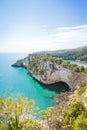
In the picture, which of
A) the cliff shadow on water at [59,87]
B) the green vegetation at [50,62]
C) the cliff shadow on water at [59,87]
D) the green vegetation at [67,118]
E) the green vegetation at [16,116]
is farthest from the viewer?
the green vegetation at [50,62]

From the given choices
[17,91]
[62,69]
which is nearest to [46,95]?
[17,91]

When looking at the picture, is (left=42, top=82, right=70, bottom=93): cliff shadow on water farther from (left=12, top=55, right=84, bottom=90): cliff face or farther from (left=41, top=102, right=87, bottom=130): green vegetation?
(left=41, top=102, right=87, bottom=130): green vegetation

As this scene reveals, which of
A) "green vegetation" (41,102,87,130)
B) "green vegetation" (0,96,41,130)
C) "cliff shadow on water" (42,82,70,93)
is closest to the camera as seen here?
"green vegetation" (0,96,41,130)

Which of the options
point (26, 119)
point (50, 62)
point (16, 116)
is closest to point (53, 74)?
point (50, 62)

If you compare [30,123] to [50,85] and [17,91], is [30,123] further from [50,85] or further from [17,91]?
[50,85]

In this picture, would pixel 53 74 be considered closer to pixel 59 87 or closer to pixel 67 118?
pixel 59 87

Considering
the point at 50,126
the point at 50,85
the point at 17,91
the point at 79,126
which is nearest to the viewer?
the point at 79,126

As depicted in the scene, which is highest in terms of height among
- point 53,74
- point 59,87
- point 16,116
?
point 16,116

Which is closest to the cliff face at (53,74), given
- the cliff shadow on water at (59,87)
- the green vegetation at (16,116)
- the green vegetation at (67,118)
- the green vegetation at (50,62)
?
the green vegetation at (50,62)

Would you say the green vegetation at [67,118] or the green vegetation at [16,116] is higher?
the green vegetation at [16,116]

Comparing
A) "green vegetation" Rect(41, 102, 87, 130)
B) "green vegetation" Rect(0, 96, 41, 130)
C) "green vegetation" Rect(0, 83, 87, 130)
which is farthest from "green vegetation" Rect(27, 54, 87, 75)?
"green vegetation" Rect(0, 96, 41, 130)

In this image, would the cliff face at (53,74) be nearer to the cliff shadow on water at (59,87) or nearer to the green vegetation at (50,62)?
the green vegetation at (50,62)
